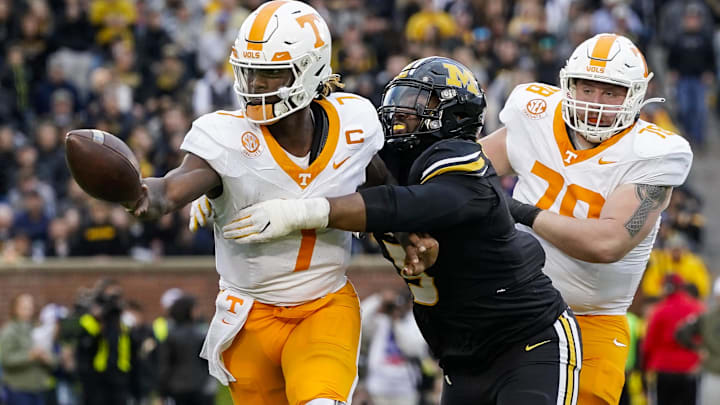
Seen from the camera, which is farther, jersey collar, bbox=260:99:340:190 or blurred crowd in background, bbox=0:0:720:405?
blurred crowd in background, bbox=0:0:720:405

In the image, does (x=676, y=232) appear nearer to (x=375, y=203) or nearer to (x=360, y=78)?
(x=360, y=78)

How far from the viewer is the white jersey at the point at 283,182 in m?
4.62

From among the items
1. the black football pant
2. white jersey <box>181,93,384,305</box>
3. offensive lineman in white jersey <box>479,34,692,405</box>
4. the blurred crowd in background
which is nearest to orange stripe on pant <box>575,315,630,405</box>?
offensive lineman in white jersey <box>479,34,692,405</box>

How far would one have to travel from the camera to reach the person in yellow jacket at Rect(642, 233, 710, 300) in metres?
11.7

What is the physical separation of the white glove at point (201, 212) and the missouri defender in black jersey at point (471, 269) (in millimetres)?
400

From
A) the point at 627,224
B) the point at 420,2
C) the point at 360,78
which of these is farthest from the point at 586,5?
the point at 627,224

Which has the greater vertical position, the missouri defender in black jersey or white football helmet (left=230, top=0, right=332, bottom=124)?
white football helmet (left=230, top=0, right=332, bottom=124)

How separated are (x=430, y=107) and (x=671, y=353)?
6.35m

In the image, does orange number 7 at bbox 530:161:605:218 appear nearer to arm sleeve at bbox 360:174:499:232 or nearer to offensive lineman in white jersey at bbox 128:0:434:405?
offensive lineman in white jersey at bbox 128:0:434:405

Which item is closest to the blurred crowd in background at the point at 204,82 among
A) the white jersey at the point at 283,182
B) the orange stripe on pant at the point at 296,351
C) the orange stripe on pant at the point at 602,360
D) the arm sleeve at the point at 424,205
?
the orange stripe on pant at the point at 602,360

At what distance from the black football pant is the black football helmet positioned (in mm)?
835

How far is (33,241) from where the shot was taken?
1169 cm

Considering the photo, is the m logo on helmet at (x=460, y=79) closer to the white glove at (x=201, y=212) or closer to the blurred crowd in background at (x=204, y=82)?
the white glove at (x=201, y=212)

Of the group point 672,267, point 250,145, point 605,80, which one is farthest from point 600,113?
point 672,267
